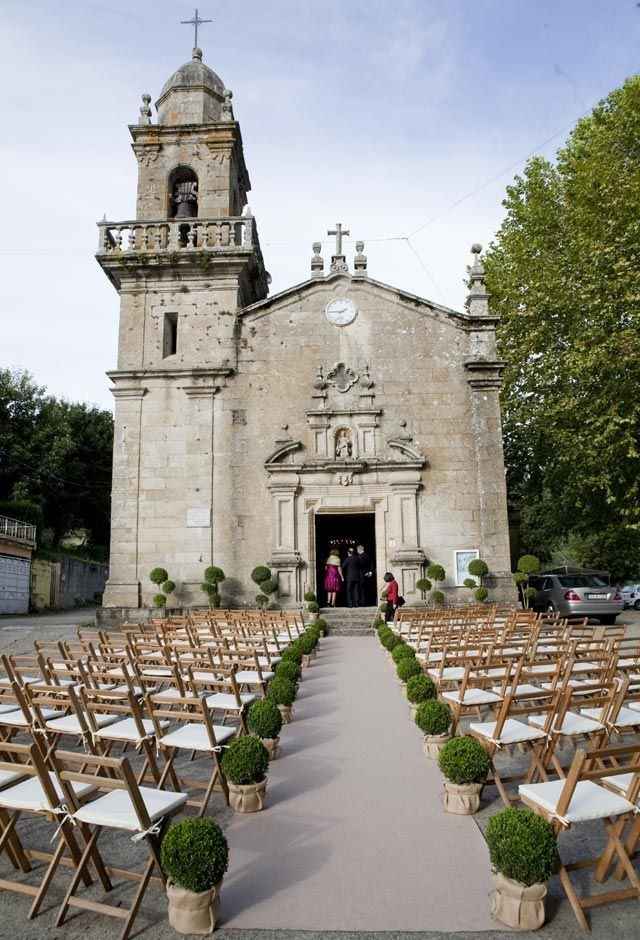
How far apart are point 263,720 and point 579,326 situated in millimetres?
16050

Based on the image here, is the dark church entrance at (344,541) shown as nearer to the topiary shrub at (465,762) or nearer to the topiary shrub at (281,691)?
the topiary shrub at (281,691)

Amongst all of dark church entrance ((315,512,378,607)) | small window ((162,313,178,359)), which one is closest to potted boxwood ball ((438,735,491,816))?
dark church entrance ((315,512,378,607))

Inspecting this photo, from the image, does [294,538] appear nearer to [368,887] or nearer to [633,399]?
[633,399]

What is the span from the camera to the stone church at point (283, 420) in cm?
1691

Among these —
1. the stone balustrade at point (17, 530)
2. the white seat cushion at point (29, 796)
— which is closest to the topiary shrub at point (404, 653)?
the white seat cushion at point (29, 796)

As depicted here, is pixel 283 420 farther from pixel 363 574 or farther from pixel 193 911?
pixel 193 911

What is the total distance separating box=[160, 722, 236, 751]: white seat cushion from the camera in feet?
14.0

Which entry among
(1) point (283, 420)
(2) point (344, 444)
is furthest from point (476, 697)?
(1) point (283, 420)

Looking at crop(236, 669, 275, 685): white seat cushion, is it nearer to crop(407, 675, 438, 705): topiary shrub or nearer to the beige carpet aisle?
the beige carpet aisle

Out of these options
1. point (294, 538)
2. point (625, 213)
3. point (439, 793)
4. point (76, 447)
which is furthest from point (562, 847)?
point (76, 447)

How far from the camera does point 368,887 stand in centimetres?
331

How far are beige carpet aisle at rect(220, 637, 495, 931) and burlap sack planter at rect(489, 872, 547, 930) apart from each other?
0.09 meters

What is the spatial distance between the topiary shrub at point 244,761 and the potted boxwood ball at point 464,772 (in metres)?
1.19

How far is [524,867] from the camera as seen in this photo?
2934 millimetres
